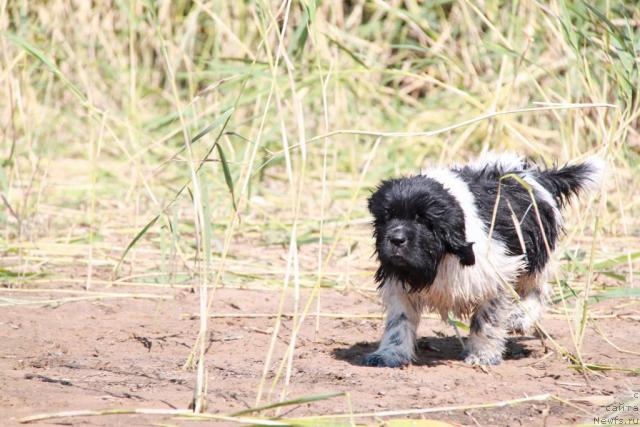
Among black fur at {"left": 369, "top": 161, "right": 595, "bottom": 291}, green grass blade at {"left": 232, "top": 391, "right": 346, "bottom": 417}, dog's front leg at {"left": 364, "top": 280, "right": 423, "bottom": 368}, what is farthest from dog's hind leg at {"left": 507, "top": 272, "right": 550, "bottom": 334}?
green grass blade at {"left": 232, "top": 391, "right": 346, "bottom": 417}

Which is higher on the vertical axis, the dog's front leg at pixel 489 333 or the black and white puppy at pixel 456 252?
the black and white puppy at pixel 456 252

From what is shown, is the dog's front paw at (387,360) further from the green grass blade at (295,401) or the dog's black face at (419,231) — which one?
the green grass blade at (295,401)

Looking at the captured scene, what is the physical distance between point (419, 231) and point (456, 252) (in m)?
0.18

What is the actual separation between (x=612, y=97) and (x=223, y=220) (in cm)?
382

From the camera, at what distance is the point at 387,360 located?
4242 millimetres

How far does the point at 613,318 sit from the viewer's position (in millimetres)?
5172

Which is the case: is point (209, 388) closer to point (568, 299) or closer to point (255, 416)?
point (255, 416)

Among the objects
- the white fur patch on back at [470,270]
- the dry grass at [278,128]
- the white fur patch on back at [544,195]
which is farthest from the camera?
the dry grass at [278,128]

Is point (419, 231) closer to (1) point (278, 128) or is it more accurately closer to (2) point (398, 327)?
(2) point (398, 327)

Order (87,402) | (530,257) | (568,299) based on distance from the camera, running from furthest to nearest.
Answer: (568,299)
(530,257)
(87,402)

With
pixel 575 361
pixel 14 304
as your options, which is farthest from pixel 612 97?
pixel 14 304

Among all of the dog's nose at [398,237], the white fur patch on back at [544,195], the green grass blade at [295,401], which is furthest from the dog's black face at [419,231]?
the green grass blade at [295,401]

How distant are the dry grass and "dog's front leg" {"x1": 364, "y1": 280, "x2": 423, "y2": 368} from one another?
37 centimetres

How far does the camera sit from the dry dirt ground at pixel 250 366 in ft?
11.5
